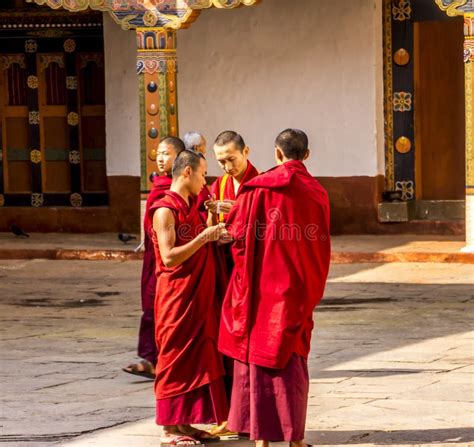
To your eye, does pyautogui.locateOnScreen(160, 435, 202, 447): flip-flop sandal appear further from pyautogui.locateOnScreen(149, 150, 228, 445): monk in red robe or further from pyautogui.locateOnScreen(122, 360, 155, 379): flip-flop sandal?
pyautogui.locateOnScreen(122, 360, 155, 379): flip-flop sandal

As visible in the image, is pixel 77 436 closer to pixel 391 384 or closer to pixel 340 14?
pixel 391 384

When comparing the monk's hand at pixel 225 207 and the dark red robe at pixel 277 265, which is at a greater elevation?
the monk's hand at pixel 225 207

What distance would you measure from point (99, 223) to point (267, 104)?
242cm

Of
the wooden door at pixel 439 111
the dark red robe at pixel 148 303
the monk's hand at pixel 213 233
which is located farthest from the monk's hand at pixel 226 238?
the wooden door at pixel 439 111

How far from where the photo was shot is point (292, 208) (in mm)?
6777

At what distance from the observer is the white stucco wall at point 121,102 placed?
56.4 feet

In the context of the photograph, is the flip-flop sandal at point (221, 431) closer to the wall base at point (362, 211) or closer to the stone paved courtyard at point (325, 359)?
the stone paved courtyard at point (325, 359)

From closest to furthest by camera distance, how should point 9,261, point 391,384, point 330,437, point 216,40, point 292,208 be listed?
point 292,208
point 330,437
point 391,384
point 9,261
point 216,40

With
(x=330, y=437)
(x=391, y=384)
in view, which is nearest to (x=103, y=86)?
(x=391, y=384)

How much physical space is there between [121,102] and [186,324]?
34.1 feet

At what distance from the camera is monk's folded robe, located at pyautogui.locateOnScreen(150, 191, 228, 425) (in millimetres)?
7156

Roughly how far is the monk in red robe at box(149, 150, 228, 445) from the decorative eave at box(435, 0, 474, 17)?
7.83 metres

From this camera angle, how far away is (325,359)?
953cm

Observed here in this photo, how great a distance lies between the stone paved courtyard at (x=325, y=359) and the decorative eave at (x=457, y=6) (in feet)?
7.91
